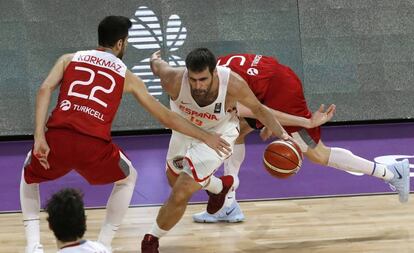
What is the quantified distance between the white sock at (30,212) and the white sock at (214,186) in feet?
4.67

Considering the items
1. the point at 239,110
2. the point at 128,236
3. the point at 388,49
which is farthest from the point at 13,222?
the point at 388,49

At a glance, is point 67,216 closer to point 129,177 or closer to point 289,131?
point 129,177

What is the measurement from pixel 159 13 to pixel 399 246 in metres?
5.57

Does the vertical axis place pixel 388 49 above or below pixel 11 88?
above

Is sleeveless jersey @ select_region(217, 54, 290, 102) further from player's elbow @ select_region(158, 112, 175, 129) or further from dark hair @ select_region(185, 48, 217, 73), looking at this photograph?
player's elbow @ select_region(158, 112, 175, 129)

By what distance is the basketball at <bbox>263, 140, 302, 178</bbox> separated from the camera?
17.5 feet

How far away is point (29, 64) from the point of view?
31.8 ft

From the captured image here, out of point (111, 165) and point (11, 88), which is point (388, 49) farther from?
point (111, 165)

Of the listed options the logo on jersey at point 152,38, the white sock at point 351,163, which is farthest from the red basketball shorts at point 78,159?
the logo on jersey at point 152,38

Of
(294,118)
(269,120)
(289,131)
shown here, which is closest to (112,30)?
(269,120)

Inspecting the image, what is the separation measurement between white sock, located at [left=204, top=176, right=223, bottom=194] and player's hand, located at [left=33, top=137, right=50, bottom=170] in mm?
1552

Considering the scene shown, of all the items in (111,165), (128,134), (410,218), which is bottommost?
(128,134)

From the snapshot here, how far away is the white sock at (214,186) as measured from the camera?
563 centimetres

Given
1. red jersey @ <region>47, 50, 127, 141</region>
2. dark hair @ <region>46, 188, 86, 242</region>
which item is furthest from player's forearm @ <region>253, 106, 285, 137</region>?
Result: dark hair @ <region>46, 188, 86, 242</region>
